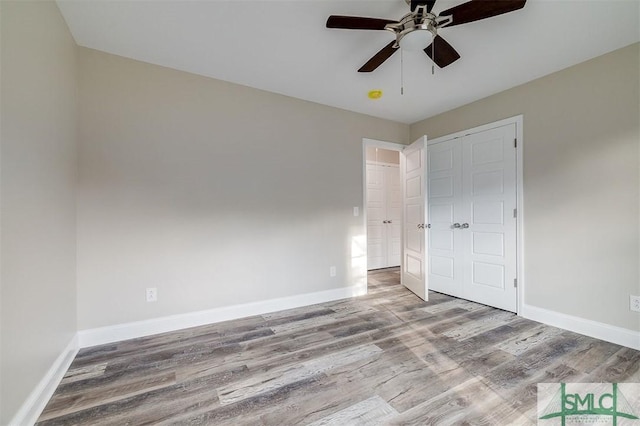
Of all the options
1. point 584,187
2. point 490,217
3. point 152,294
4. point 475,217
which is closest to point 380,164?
point 475,217

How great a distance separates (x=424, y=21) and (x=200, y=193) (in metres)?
2.25

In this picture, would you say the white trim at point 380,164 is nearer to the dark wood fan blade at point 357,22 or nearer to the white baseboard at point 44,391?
the dark wood fan blade at point 357,22

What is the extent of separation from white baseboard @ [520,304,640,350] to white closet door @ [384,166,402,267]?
2825 mm

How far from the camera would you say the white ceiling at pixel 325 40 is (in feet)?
5.96

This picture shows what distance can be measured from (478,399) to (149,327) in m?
2.57

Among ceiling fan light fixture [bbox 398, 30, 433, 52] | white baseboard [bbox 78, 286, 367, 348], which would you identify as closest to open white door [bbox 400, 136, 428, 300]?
white baseboard [bbox 78, 286, 367, 348]

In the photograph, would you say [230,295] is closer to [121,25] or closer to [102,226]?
[102,226]

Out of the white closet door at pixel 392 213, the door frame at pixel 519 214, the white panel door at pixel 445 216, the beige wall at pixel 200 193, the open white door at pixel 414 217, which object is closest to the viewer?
the beige wall at pixel 200 193

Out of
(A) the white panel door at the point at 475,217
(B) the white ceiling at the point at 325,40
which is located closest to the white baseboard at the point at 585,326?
(A) the white panel door at the point at 475,217

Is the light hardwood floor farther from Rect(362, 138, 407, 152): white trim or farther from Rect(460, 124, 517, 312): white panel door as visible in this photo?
Rect(362, 138, 407, 152): white trim

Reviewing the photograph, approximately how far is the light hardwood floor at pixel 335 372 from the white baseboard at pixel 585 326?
76 millimetres

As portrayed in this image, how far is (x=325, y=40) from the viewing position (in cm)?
213

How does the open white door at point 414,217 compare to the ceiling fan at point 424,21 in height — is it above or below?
below

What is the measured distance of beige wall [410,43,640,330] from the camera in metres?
2.20
